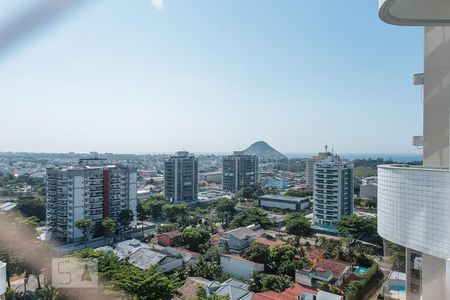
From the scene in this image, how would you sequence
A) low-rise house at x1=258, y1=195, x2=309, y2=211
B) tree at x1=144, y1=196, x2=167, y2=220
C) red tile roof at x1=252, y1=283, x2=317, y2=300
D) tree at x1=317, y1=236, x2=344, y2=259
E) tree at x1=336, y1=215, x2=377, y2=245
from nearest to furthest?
red tile roof at x1=252, y1=283, x2=317, y2=300 → tree at x1=317, y1=236, x2=344, y2=259 → tree at x1=336, y1=215, x2=377, y2=245 → tree at x1=144, y1=196, x2=167, y2=220 → low-rise house at x1=258, y1=195, x2=309, y2=211

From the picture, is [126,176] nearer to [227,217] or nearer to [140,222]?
[140,222]

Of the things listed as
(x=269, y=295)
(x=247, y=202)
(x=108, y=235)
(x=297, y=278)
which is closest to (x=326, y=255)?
(x=297, y=278)

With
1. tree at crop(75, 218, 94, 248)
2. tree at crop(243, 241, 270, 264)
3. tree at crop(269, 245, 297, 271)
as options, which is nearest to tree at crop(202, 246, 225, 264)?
tree at crop(243, 241, 270, 264)

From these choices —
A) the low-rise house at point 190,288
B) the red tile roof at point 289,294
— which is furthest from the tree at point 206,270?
the red tile roof at point 289,294

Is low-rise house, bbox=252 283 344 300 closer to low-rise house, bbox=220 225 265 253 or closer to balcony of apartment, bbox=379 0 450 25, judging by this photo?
low-rise house, bbox=220 225 265 253

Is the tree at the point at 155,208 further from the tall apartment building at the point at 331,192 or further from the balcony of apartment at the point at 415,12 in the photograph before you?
the balcony of apartment at the point at 415,12

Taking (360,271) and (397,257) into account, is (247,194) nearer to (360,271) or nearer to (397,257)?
(360,271)

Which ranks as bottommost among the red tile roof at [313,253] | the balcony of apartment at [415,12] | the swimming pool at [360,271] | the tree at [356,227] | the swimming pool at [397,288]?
the swimming pool at [360,271]
